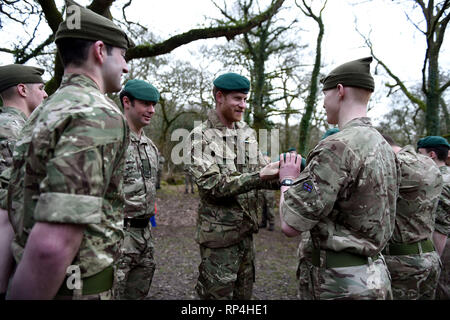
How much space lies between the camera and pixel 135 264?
11.8ft

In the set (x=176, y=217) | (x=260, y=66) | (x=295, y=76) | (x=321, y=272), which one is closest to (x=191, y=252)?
(x=176, y=217)

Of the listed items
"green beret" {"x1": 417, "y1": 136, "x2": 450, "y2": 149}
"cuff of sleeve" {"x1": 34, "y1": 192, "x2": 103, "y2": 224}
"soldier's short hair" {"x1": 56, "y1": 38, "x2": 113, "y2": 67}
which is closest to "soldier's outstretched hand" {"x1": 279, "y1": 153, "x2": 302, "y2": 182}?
"cuff of sleeve" {"x1": 34, "y1": 192, "x2": 103, "y2": 224}

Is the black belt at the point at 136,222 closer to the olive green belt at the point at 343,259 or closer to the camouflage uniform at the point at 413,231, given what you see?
the olive green belt at the point at 343,259

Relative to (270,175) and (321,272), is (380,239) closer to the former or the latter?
(321,272)

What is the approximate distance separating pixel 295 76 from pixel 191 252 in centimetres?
1303

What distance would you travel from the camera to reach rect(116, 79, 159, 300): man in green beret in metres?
3.53

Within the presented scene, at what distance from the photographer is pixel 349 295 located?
1.96 meters

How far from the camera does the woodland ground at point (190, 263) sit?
217 inches

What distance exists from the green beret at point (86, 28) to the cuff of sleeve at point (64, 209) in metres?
0.91

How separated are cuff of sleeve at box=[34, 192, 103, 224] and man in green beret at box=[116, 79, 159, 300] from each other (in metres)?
2.22

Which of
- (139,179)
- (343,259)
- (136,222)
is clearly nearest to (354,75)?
(343,259)

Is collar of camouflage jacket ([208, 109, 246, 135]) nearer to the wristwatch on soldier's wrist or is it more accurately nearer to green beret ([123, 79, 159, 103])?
green beret ([123, 79, 159, 103])

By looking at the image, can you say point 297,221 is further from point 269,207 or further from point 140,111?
point 269,207

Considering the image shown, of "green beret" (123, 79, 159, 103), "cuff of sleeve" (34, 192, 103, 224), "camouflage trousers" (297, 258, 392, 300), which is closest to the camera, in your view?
"cuff of sleeve" (34, 192, 103, 224)
